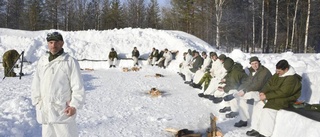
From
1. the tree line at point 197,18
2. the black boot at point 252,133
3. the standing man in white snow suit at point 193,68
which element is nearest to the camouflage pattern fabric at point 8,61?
the standing man in white snow suit at point 193,68

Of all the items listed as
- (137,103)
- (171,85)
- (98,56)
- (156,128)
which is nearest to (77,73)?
(156,128)

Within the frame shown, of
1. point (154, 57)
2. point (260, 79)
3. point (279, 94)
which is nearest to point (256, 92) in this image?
point (260, 79)

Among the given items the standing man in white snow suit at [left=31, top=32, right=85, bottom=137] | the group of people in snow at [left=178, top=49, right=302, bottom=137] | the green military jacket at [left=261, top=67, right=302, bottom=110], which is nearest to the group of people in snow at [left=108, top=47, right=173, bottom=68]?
the group of people in snow at [left=178, top=49, right=302, bottom=137]

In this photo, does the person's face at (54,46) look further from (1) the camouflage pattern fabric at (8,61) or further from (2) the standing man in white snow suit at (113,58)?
(2) the standing man in white snow suit at (113,58)

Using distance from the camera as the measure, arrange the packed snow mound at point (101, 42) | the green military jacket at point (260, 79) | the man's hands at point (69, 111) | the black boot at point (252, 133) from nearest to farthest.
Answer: the man's hands at point (69, 111) → the black boot at point (252, 133) → the green military jacket at point (260, 79) → the packed snow mound at point (101, 42)

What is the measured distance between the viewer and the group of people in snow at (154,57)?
18812 mm

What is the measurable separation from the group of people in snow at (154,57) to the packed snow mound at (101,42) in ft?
4.40

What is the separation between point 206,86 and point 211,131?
4.29 metres

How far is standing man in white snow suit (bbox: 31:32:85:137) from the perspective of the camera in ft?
10.6

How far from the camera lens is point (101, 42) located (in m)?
23.6

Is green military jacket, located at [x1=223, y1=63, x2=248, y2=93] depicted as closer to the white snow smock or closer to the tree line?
the white snow smock

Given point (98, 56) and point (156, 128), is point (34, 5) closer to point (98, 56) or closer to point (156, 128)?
point (98, 56)

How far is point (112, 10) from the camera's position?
45.2 m

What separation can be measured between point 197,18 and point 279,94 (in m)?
32.3
